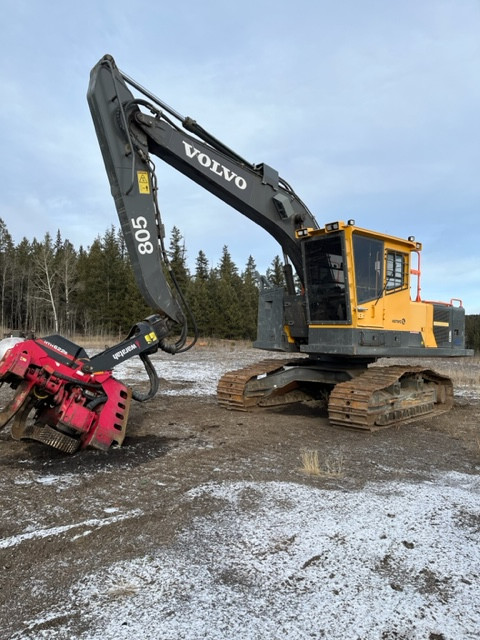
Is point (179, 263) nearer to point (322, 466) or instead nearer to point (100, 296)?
point (100, 296)

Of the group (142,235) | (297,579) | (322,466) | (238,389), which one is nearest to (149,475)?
(322,466)

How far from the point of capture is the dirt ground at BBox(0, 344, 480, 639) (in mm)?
2967

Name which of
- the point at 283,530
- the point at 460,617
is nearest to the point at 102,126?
the point at 283,530

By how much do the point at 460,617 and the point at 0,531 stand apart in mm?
3056

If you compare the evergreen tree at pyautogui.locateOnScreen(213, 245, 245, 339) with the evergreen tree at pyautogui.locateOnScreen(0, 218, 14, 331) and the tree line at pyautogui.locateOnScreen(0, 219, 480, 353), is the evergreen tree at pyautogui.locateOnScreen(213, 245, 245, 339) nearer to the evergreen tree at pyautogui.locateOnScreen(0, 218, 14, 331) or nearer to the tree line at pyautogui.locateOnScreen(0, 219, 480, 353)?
the tree line at pyautogui.locateOnScreen(0, 219, 480, 353)

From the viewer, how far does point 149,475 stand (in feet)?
15.9

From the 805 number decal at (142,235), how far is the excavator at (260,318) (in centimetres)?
1

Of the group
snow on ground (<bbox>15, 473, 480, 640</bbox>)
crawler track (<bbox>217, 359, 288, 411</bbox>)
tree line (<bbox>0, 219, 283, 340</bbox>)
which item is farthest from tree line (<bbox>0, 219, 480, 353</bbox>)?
snow on ground (<bbox>15, 473, 480, 640</bbox>)

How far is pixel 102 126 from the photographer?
652cm

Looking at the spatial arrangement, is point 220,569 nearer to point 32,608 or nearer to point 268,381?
point 32,608

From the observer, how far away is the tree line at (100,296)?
44.2 m

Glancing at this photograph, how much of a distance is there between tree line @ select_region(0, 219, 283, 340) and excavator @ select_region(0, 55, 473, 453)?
33.1m

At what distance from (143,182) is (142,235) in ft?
2.48

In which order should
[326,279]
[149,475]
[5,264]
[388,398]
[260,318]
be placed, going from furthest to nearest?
1. [5,264]
2. [260,318]
3. [326,279]
4. [388,398]
5. [149,475]
